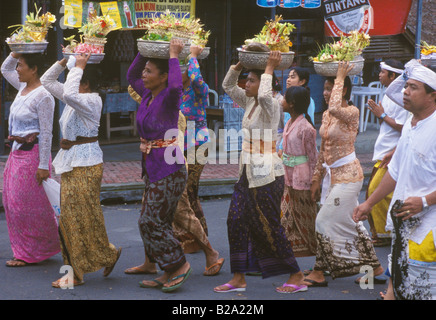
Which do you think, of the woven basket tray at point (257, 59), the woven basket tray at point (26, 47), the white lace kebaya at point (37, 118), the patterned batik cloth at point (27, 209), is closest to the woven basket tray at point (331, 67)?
the woven basket tray at point (257, 59)

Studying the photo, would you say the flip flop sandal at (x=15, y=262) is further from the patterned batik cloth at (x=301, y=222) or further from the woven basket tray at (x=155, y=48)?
the patterned batik cloth at (x=301, y=222)

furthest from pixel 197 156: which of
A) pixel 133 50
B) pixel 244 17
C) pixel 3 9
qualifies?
pixel 244 17

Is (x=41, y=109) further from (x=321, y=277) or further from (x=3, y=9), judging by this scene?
(x=3, y=9)

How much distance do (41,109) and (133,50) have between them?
725 centimetres

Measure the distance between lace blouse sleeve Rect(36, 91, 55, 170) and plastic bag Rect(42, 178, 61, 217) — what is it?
155 millimetres

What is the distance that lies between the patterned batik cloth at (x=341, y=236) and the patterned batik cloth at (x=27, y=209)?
252 cm

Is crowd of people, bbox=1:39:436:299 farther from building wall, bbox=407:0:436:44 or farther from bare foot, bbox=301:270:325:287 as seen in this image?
building wall, bbox=407:0:436:44

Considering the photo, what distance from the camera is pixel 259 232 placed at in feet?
19.1

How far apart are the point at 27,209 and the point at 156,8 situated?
6.71 meters

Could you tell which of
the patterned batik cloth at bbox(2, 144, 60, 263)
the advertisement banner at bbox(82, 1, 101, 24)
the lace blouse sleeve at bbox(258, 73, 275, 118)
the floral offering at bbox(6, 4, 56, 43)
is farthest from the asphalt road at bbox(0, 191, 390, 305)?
the advertisement banner at bbox(82, 1, 101, 24)

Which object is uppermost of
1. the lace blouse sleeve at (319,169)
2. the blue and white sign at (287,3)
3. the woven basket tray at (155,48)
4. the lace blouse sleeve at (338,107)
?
the blue and white sign at (287,3)

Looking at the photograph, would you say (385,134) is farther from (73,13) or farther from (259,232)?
(73,13)

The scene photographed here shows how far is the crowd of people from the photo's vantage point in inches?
225

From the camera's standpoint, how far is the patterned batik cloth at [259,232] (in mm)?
5793
